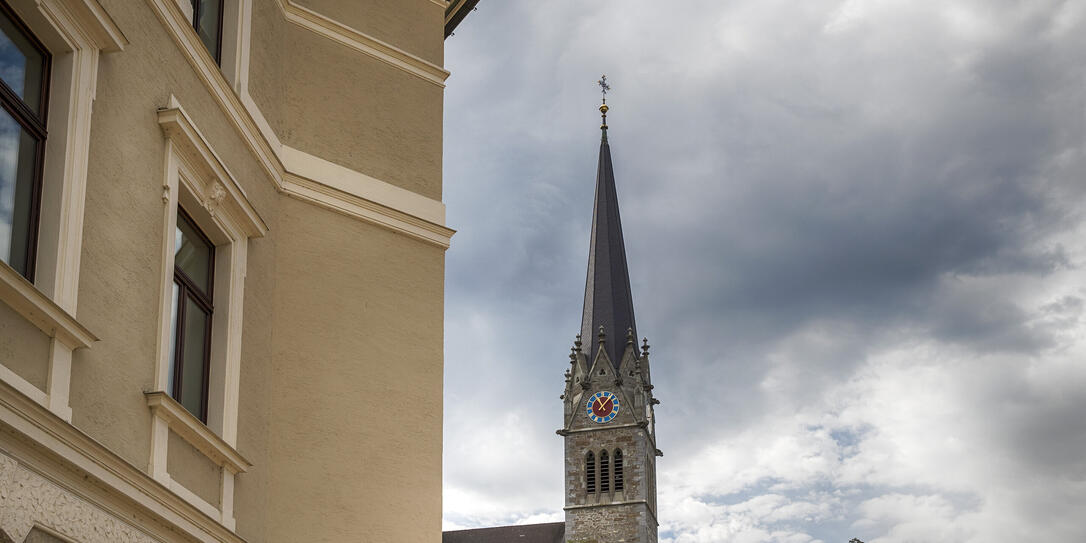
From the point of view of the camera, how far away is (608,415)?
77.0 metres

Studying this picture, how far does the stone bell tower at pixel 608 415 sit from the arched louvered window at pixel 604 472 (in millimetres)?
59

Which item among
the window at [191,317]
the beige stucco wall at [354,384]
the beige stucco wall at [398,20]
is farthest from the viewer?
the beige stucco wall at [398,20]

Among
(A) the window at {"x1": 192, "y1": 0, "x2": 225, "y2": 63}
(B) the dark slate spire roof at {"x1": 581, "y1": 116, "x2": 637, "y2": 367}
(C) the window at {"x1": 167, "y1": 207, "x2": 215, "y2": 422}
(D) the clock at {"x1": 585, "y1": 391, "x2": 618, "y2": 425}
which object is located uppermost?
(B) the dark slate spire roof at {"x1": 581, "y1": 116, "x2": 637, "y2": 367}

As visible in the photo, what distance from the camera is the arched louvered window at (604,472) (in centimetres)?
7488

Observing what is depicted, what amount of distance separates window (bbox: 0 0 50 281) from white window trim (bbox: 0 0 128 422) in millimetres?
45

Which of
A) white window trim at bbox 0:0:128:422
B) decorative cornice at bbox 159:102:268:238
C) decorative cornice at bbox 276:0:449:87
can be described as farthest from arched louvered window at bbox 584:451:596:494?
white window trim at bbox 0:0:128:422

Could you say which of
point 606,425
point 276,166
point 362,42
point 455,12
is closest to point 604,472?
point 606,425

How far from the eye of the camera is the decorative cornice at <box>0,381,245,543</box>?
199 inches

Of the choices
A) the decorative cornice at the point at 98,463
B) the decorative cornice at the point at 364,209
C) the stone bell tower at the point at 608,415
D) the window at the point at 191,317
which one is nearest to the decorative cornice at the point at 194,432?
the window at the point at 191,317

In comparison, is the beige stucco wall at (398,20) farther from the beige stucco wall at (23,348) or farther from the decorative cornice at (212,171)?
the beige stucco wall at (23,348)

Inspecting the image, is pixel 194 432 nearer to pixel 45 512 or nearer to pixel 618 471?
pixel 45 512

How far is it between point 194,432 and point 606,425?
7053 cm

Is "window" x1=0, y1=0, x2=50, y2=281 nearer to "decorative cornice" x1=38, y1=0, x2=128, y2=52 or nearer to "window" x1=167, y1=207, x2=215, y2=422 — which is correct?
"decorative cornice" x1=38, y1=0, x2=128, y2=52

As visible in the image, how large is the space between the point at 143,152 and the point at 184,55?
0.92 meters
